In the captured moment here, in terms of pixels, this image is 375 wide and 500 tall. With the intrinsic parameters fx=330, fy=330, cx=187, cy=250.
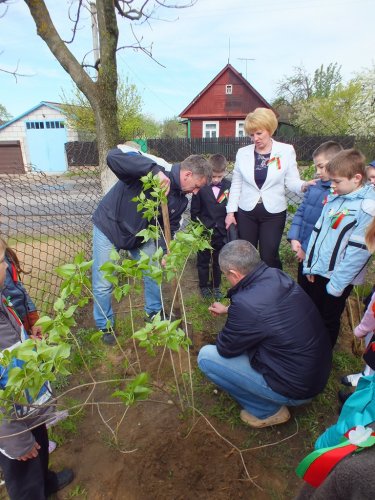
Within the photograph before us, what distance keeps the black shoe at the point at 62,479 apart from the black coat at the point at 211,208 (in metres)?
2.46

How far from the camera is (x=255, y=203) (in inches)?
119

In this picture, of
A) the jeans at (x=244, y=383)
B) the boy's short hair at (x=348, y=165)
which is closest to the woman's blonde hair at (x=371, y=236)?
the boy's short hair at (x=348, y=165)

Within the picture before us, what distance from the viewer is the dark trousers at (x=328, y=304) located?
2.54 m

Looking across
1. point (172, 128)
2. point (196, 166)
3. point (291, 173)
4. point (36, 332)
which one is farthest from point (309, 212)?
point (172, 128)

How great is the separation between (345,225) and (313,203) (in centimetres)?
57

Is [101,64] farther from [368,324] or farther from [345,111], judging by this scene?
[345,111]

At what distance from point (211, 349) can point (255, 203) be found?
1.44 metres

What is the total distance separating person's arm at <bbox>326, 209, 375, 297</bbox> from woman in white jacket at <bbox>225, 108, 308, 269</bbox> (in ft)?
2.58

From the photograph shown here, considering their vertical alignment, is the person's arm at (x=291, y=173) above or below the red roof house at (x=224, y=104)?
below

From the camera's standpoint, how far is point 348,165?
2170 millimetres

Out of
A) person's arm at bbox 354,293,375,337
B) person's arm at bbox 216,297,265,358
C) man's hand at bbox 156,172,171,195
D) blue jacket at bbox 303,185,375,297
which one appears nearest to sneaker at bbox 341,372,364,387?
person's arm at bbox 354,293,375,337

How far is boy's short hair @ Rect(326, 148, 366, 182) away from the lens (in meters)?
2.17

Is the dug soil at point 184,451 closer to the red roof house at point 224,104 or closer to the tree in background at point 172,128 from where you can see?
the red roof house at point 224,104

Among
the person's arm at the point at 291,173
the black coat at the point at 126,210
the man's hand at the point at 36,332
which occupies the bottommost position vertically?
the man's hand at the point at 36,332
